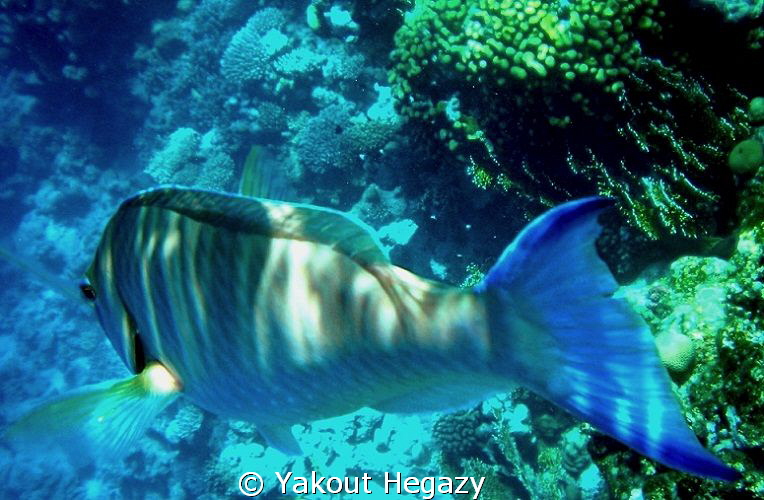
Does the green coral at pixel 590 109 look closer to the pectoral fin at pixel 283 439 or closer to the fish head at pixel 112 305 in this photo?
the pectoral fin at pixel 283 439

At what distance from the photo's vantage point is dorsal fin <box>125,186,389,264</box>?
3.98 feet

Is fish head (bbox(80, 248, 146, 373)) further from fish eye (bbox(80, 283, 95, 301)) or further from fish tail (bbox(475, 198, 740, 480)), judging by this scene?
fish tail (bbox(475, 198, 740, 480))

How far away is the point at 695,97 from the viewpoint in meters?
4.00

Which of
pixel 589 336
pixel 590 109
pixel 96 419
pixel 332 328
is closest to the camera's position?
pixel 589 336

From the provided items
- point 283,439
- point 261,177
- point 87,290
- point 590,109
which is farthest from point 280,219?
point 590,109

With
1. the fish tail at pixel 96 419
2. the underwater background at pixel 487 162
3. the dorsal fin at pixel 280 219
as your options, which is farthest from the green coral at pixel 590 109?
the fish tail at pixel 96 419

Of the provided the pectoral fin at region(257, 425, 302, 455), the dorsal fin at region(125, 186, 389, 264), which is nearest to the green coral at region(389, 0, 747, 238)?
the pectoral fin at region(257, 425, 302, 455)

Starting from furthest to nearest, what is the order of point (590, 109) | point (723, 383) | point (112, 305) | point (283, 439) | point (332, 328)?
point (590, 109) → point (723, 383) → point (283, 439) → point (112, 305) → point (332, 328)

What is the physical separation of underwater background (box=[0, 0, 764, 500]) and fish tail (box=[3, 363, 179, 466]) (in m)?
0.44

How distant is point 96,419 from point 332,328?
937 mm

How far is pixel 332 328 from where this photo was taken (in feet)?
4.14

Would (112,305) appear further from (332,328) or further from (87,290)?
(332,328)

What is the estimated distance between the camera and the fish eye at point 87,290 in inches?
69.5

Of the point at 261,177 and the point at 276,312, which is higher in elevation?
the point at 261,177
